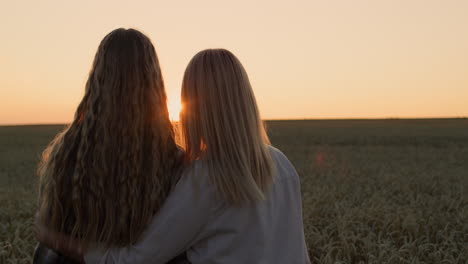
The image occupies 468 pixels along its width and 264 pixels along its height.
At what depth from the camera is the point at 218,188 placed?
1358 mm

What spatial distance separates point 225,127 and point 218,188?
20cm

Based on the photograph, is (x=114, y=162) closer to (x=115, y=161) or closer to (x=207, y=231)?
(x=115, y=161)

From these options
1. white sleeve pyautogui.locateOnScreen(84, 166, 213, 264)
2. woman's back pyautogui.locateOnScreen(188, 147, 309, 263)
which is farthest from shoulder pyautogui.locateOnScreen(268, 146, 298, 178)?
white sleeve pyautogui.locateOnScreen(84, 166, 213, 264)

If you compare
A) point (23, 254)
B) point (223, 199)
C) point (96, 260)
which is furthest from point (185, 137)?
point (23, 254)

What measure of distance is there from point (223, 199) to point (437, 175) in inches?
437

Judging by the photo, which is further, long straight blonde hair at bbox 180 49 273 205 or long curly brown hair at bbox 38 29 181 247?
long curly brown hair at bbox 38 29 181 247

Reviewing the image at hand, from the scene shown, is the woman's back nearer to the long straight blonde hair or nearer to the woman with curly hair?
the long straight blonde hair

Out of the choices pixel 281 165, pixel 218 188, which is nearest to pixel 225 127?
pixel 218 188

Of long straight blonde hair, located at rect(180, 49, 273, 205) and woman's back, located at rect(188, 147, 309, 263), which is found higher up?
long straight blonde hair, located at rect(180, 49, 273, 205)

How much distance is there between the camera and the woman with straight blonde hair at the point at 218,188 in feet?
4.48

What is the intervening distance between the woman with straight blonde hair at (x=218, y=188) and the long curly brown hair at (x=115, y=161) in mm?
74

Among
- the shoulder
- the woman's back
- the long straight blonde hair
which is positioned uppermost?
the long straight blonde hair

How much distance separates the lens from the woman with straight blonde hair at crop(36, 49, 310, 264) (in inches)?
53.8

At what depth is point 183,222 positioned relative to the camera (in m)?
1.37
